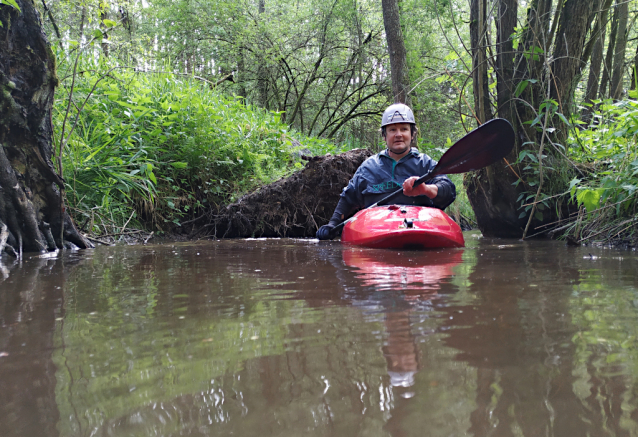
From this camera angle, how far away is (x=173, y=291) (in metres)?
1.74

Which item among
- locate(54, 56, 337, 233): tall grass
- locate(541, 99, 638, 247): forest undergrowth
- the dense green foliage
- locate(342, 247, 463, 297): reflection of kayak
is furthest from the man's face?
locate(54, 56, 337, 233): tall grass

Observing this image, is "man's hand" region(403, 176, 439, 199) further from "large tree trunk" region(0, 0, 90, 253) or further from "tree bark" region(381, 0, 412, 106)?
"tree bark" region(381, 0, 412, 106)

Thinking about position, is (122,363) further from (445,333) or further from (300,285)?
(300,285)

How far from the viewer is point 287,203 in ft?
19.3

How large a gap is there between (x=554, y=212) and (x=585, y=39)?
1.63 metres

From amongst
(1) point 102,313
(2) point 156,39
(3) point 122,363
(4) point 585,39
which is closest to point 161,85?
(4) point 585,39

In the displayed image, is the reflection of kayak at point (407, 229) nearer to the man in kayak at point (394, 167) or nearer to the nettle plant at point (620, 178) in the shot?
the man in kayak at point (394, 167)

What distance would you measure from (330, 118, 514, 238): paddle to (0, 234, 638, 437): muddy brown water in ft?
6.00

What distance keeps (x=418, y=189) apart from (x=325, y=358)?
3.08 meters

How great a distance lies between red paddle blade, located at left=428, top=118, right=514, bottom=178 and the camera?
11.4 feet

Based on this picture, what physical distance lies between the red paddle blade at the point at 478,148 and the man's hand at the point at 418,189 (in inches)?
6.5

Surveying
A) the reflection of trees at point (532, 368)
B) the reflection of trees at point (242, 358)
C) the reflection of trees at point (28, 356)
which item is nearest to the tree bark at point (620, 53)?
Answer: the reflection of trees at point (532, 368)

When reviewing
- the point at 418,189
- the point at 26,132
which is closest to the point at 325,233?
the point at 418,189

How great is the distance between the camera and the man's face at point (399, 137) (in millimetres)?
4383
